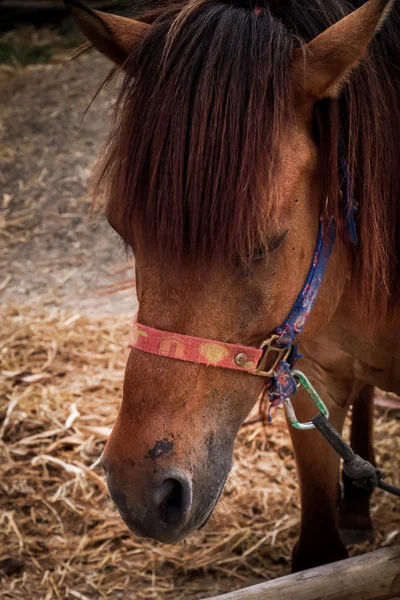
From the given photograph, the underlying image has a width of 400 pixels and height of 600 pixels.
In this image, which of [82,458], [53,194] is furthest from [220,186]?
[53,194]

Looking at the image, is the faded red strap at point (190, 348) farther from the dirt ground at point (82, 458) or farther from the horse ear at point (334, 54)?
the horse ear at point (334, 54)

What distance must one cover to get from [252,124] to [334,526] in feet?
4.99

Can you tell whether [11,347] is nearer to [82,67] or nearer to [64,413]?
[64,413]

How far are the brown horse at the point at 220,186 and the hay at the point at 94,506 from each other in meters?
0.47

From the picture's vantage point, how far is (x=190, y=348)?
1524 mm

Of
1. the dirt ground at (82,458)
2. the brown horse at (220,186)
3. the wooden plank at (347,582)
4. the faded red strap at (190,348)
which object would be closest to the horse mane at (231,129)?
the brown horse at (220,186)

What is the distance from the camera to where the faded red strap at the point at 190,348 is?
59.9 inches

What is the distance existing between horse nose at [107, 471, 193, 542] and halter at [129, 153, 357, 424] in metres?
0.26

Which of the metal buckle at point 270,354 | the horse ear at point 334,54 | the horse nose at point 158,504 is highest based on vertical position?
the horse ear at point 334,54

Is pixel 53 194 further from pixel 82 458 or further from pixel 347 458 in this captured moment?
pixel 347 458

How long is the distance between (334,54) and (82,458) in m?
2.22

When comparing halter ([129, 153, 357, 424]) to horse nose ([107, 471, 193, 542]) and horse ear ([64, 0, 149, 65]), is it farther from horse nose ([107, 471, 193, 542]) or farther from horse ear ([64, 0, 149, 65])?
horse ear ([64, 0, 149, 65])

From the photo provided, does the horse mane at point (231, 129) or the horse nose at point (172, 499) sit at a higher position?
the horse mane at point (231, 129)

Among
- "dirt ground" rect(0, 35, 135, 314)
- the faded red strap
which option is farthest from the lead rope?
"dirt ground" rect(0, 35, 135, 314)
